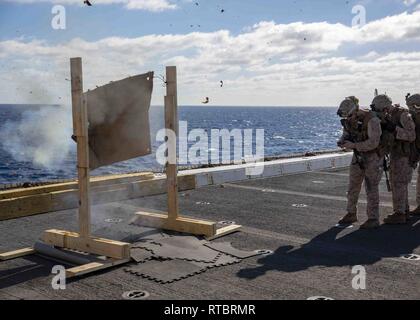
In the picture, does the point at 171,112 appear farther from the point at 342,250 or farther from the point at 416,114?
the point at 416,114

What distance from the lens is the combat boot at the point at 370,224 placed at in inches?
309

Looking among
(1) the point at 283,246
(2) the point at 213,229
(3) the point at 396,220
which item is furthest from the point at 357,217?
(2) the point at 213,229

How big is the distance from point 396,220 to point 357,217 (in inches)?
28.3

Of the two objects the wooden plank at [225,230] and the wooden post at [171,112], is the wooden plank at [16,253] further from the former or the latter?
the wooden plank at [225,230]

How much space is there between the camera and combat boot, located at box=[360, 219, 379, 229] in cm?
786

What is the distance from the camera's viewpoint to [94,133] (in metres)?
6.86

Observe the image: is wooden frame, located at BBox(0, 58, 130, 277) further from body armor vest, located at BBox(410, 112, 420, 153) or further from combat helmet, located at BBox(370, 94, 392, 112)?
body armor vest, located at BBox(410, 112, 420, 153)

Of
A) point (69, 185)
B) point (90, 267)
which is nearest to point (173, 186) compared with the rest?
point (90, 267)

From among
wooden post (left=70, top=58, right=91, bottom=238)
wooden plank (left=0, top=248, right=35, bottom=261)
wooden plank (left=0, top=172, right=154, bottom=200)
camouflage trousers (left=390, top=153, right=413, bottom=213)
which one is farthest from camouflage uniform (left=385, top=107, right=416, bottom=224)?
wooden plank (left=0, top=248, right=35, bottom=261)

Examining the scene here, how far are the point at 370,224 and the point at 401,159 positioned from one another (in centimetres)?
137

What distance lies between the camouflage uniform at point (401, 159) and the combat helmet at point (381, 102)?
0.21 meters

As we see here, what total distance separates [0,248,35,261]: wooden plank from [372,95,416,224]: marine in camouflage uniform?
5.69 m

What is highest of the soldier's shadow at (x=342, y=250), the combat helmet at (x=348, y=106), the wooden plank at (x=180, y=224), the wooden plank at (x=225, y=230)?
the combat helmet at (x=348, y=106)

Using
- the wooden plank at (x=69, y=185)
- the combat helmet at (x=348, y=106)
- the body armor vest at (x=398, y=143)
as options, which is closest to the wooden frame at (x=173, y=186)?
the combat helmet at (x=348, y=106)
